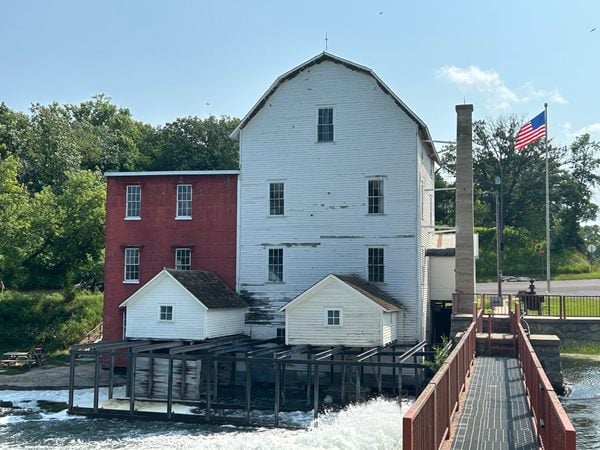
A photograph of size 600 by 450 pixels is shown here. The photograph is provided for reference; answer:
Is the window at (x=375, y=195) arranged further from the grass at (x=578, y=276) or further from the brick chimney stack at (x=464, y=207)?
the grass at (x=578, y=276)

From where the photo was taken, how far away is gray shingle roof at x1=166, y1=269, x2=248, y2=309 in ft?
96.4

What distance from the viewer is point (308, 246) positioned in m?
31.8

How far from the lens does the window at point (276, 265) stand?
32.3 metres

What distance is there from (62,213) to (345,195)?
20.9m

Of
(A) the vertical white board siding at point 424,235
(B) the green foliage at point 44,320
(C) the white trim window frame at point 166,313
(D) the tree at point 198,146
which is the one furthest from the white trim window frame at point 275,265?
(D) the tree at point 198,146

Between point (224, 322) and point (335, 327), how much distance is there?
5.09 m

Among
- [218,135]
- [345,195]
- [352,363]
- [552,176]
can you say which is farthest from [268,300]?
[552,176]

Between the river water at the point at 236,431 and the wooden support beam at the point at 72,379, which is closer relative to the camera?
the river water at the point at 236,431

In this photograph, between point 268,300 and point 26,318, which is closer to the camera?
point 268,300

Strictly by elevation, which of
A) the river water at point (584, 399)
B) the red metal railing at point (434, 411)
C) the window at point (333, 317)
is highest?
the window at point (333, 317)

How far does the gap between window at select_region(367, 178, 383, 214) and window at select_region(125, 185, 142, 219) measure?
35.9ft

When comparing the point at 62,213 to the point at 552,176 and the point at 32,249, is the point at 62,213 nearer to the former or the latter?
the point at 32,249

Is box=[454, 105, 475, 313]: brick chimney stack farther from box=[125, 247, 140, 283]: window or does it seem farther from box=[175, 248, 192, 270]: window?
box=[125, 247, 140, 283]: window

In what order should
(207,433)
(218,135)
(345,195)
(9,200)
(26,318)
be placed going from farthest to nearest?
(218,135)
(9,200)
(26,318)
(345,195)
(207,433)
